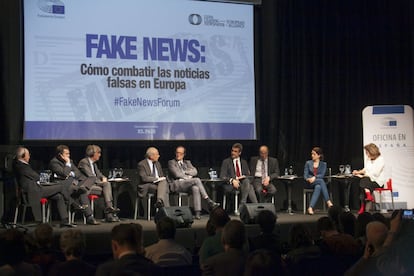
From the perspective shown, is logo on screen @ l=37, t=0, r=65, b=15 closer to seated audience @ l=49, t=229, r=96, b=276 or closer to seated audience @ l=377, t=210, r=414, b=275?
seated audience @ l=49, t=229, r=96, b=276

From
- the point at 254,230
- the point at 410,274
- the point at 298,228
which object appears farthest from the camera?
the point at 254,230

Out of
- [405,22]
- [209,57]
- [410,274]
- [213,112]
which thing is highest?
[405,22]

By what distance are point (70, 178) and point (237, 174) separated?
2368mm

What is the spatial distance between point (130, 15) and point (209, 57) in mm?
1283

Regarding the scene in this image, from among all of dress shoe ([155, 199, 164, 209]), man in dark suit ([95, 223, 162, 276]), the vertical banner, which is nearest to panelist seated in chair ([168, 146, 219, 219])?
dress shoe ([155, 199, 164, 209])

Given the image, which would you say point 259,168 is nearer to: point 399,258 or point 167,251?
point 167,251

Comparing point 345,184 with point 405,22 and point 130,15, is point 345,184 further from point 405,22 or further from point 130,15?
point 130,15

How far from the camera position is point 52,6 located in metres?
7.97

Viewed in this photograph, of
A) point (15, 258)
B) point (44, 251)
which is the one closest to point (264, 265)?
point (15, 258)

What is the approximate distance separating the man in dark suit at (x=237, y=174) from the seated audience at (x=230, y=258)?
17.0 feet

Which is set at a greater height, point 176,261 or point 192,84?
point 192,84

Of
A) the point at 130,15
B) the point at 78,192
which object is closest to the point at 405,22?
the point at 130,15

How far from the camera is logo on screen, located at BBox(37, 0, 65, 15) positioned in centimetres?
791

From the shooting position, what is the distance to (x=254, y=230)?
6746 mm
